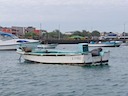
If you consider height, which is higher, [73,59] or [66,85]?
[73,59]

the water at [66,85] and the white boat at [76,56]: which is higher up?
the white boat at [76,56]

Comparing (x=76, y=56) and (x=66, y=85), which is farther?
(x=76, y=56)

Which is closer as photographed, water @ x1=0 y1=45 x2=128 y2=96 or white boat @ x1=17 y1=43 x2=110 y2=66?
water @ x1=0 y1=45 x2=128 y2=96

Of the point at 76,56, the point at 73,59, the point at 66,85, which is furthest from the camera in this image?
the point at 73,59

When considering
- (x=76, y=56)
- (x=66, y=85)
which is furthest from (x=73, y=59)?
(x=66, y=85)

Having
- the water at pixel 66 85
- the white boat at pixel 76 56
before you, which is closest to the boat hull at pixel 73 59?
the white boat at pixel 76 56

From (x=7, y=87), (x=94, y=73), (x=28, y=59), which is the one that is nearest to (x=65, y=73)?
(x=94, y=73)

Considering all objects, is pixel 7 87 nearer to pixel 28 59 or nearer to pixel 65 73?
pixel 65 73

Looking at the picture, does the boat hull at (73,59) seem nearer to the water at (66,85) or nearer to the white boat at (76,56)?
the white boat at (76,56)

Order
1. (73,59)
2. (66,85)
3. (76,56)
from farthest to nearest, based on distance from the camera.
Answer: (73,59) → (76,56) → (66,85)

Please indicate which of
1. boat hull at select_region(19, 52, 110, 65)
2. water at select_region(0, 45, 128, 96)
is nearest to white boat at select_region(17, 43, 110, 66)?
boat hull at select_region(19, 52, 110, 65)

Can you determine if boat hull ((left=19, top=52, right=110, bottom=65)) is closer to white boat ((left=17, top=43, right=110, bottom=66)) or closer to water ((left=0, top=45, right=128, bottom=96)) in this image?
white boat ((left=17, top=43, right=110, bottom=66))

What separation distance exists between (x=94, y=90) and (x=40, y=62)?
1888cm

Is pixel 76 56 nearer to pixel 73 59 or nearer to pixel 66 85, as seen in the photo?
pixel 73 59
